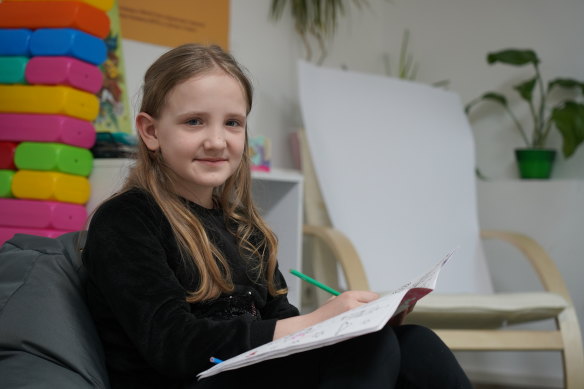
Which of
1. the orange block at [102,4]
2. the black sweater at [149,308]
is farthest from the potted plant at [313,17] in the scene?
the black sweater at [149,308]

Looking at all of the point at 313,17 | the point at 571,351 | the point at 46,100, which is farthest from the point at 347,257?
the point at 313,17

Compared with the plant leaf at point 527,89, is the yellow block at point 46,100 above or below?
below

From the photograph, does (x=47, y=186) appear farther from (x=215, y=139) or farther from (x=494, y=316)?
(x=494, y=316)

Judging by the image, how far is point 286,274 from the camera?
202 centimetres

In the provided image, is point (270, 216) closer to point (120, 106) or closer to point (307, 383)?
point (120, 106)

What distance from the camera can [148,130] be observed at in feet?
3.72

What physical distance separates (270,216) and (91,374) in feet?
3.71

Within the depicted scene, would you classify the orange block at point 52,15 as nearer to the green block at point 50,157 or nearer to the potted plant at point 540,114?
the green block at point 50,157

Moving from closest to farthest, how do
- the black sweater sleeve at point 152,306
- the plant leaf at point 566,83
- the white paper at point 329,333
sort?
the white paper at point 329,333 < the black sweater sleeve at point 152,306 < the plant leaf at point 566,83

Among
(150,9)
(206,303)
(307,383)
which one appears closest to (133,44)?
(150,9)

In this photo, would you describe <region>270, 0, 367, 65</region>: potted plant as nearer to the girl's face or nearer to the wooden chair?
the wooden chair

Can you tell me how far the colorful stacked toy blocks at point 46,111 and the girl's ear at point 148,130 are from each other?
1.82ft

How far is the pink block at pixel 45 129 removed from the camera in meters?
1.62

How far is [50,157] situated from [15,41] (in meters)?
0.28
